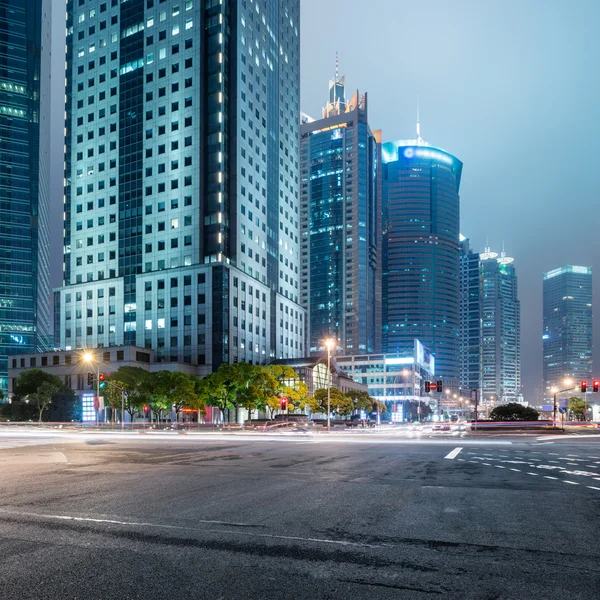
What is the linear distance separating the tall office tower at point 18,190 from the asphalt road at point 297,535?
7180 inches

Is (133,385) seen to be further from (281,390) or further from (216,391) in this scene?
(281,390)

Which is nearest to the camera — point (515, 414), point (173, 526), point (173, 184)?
point (173, 526)

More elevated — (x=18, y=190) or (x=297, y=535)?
(x=18, y=190)

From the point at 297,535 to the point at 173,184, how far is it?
117m

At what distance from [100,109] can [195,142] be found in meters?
30.2

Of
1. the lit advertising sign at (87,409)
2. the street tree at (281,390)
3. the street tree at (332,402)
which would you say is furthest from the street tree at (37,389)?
the street tree at (332,402)

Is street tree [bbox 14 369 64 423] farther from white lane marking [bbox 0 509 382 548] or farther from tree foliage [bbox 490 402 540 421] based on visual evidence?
white lane marking [bbox 0 509 382 548]

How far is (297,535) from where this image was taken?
9.58m

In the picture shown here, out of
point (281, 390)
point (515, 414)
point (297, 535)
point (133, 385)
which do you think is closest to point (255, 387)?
point (281, 390)

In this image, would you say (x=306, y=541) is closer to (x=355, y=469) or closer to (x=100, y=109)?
(x=355, y=469)

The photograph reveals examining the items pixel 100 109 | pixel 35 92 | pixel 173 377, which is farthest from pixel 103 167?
pixel 35 92

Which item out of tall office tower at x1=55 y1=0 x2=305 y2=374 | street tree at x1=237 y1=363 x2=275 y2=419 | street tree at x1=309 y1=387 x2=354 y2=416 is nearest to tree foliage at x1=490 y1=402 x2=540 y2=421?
street tree at x1=237 y1=363 x2=275 y2=419

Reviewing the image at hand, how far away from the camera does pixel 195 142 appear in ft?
386

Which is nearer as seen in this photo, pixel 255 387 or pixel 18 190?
pixel 255 387
